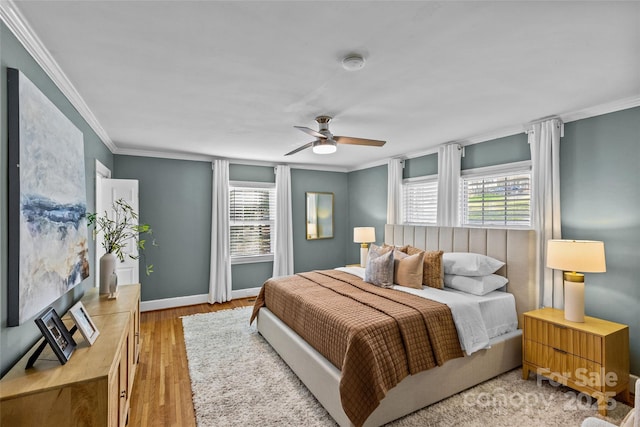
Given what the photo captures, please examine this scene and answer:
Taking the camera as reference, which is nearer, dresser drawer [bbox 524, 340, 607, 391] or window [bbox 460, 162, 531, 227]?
dresser drawer [bbox 524, 340, 607, 391]

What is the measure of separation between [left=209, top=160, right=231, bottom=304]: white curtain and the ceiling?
1.89 metres

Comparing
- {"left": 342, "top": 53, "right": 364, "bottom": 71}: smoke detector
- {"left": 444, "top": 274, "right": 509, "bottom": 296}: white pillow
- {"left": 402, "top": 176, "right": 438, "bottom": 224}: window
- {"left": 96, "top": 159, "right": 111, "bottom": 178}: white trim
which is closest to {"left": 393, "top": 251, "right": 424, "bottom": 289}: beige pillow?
{"left": 444, "top": 274, "right": 509, "bottom": 296}: white pillow

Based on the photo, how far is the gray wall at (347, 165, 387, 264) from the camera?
5.78 meters

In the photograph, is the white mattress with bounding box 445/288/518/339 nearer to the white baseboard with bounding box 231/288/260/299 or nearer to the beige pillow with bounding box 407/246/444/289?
the beige pillow with bounding box 407/246/444/289

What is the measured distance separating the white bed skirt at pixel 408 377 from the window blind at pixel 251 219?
269 cm

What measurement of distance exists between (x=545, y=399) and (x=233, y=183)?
5.07 metres

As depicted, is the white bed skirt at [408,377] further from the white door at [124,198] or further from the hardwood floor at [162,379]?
the white door at [124,198]

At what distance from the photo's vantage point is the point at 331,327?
8.41 feet

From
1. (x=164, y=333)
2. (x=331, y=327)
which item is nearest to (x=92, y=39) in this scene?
(x=331, y=327)

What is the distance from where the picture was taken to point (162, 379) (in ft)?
9.69

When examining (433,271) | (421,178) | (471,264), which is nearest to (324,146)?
(433,271)

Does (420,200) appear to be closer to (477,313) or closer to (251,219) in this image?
(477,313)

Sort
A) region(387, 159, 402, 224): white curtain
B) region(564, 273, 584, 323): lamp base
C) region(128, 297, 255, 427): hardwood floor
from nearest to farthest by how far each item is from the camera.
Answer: region(128, 297, 255, 427): hardwood floor → region(564, 273, 584, 323): lamp base → region(387, 159, 402, 224): white curtain

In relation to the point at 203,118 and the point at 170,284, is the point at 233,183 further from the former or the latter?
the point at 203,118
